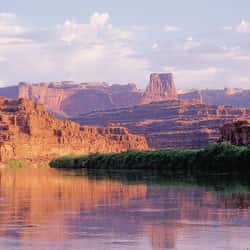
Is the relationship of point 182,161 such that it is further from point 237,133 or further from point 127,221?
point 127,221

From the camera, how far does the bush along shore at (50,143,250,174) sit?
86731 millimetres

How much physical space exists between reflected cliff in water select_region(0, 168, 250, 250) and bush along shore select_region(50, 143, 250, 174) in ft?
135

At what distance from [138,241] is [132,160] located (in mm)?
101987

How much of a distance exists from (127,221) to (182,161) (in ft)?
240

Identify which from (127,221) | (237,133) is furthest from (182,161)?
(127,221)

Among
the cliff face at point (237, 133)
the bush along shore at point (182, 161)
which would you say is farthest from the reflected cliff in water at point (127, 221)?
the cliff face at point (237, 133)

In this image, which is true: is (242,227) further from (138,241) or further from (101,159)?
(101,159)

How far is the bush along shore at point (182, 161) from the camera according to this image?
86.7m

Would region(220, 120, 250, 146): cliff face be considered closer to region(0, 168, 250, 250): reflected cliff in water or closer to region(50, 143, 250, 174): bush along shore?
region(50, 143, 250, 174): bush along shore

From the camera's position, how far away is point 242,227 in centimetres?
2758

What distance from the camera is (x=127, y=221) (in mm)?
30062

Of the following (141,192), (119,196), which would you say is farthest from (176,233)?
(141,192)

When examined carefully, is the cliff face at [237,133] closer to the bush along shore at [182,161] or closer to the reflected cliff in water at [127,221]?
the bush along shore at [182,161]

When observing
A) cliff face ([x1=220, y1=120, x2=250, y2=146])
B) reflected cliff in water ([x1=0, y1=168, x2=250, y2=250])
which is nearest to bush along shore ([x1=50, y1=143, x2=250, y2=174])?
cliff face ([x1=220, y1=120, x2=250, y2=146])
